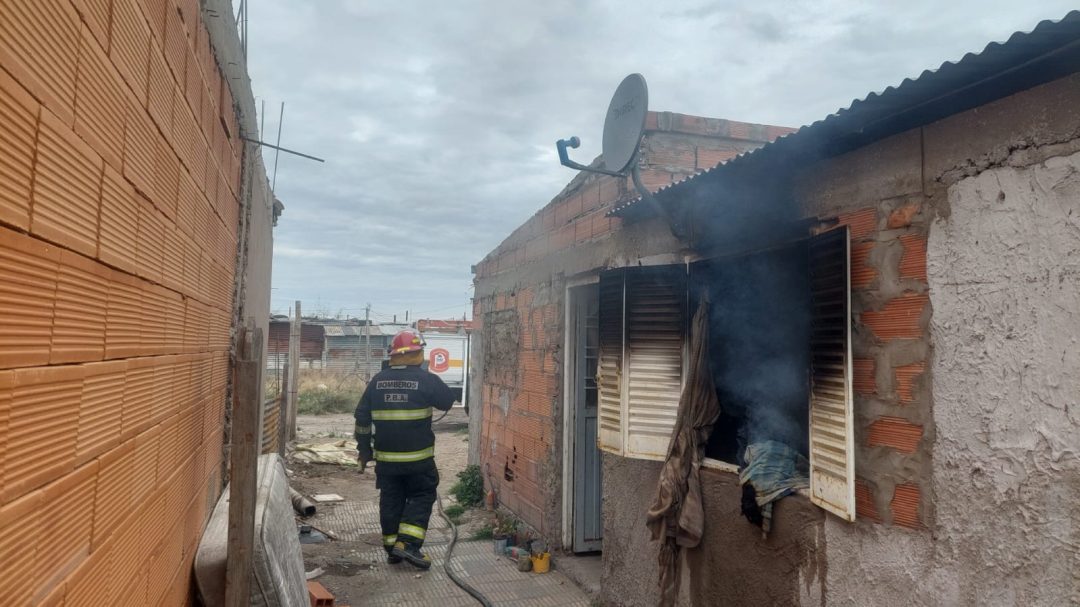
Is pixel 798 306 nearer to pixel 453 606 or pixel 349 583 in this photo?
pixel 453 606

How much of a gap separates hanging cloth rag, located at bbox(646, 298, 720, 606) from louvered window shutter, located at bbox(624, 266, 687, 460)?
0.41 ft

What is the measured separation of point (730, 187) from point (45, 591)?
3.52 meters

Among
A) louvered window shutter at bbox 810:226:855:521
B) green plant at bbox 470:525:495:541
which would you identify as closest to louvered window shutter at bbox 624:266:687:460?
louvered window shutter at bbox 810:226:855:521

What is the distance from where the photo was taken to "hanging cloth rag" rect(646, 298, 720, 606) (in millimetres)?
3959

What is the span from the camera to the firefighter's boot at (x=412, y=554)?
5.92m

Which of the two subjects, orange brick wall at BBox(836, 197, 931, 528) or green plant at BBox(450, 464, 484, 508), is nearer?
orange brick wall at BBox(836, 197, 931, 528)

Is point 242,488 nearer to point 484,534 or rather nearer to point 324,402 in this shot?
point 484,534

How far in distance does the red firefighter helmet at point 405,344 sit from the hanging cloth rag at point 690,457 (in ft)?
10.1

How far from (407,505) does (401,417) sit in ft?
2.59

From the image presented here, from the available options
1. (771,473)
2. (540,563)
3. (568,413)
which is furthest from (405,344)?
(771,473)

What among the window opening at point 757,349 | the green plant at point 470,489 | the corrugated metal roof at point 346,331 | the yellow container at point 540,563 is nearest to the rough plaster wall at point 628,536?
the window opening at point 757,349

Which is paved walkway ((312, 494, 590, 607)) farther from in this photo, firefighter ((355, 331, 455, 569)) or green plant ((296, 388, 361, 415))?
green plant ((296, 388, 361, 415))

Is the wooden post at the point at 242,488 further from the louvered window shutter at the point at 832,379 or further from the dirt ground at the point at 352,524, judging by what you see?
the dirt ground at the point at 352,524

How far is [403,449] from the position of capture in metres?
6.08
